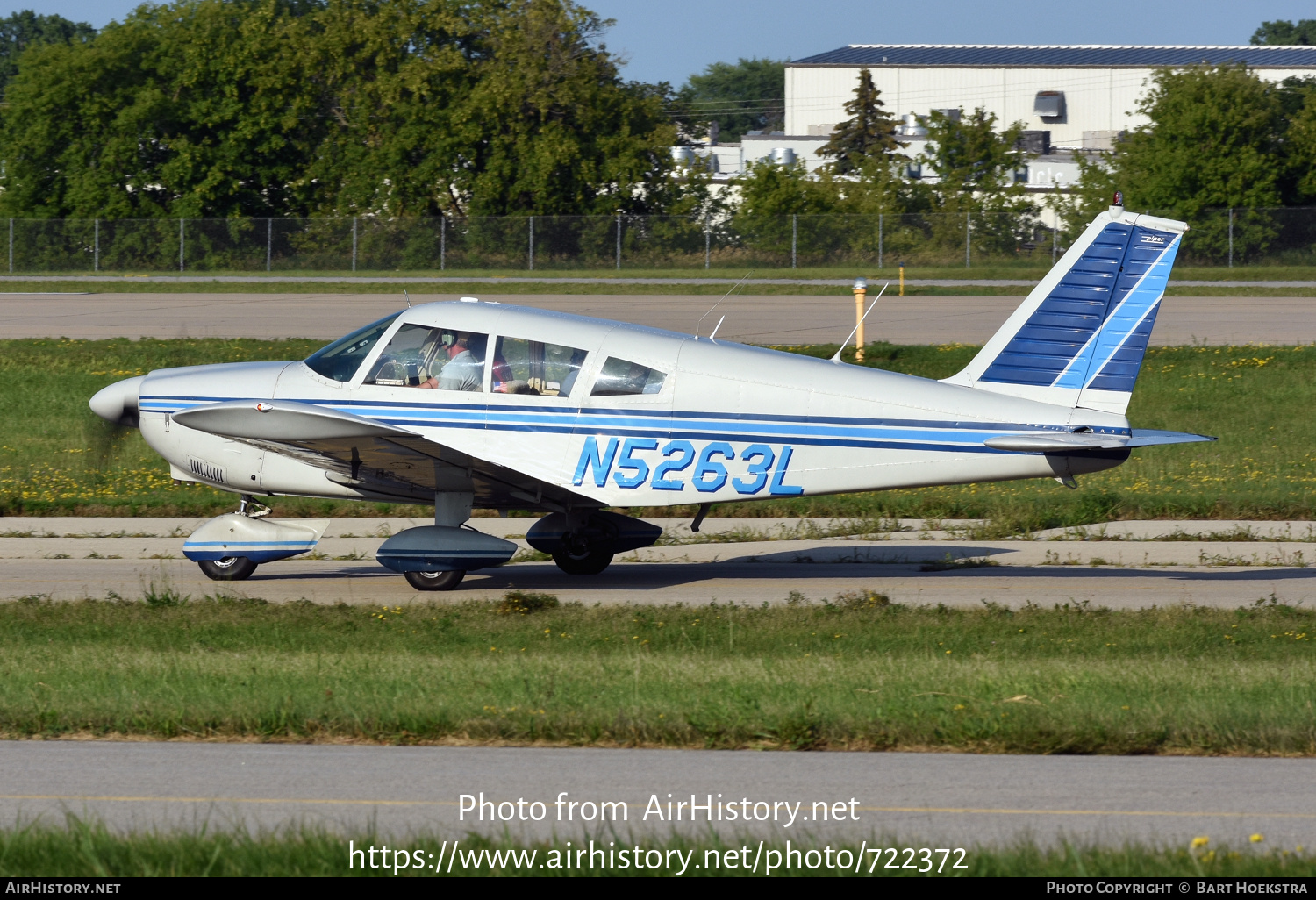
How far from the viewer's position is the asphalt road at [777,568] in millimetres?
12711

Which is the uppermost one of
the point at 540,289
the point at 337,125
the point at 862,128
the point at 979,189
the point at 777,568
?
the point at 862,128

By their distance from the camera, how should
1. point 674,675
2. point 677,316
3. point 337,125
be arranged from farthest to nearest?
point 337,125 < point 677,316 < point 674,675

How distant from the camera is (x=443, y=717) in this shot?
7824 mm

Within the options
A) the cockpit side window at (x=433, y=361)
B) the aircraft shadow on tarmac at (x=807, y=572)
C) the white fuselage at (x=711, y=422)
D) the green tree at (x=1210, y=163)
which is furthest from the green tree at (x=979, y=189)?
the cockpit side window at (x=433, y=361)

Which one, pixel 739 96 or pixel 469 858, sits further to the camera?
pixel 739 96

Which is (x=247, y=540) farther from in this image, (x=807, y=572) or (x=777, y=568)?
(x=807, y=572)

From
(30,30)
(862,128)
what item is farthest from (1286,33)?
(30,30)

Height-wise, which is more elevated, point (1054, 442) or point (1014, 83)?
point (1014, 83)

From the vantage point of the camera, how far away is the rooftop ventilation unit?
101 m

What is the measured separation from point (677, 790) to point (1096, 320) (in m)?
7.02

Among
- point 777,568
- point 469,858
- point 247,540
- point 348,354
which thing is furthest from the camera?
point 777,568

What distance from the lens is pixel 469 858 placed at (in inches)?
216

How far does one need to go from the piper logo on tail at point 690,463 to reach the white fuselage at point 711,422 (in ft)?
0.03

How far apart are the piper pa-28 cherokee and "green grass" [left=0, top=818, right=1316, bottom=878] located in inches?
247
